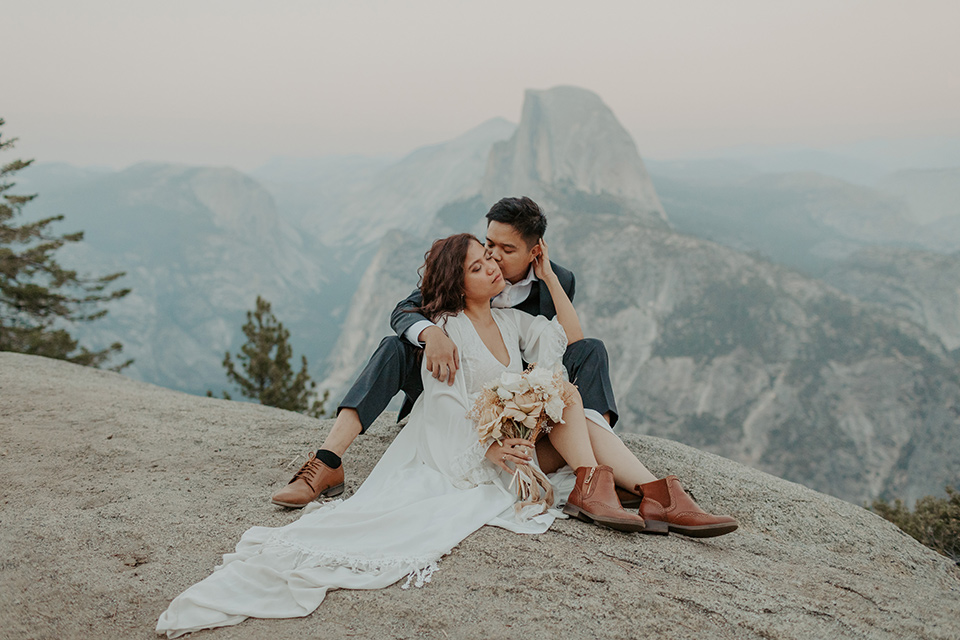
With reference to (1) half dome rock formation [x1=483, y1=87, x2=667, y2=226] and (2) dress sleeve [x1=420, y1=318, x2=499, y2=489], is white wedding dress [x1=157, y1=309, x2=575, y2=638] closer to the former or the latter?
(2) dress sleeve [x1=420, y1=318, x2=499, y2=489]

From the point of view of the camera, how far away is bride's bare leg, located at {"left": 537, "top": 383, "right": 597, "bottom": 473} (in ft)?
13.3

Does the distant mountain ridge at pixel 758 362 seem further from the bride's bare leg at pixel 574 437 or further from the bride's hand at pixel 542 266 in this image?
the bride's bare leg at pixel 574 437

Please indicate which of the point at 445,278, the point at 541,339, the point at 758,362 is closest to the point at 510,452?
the point at 541,339

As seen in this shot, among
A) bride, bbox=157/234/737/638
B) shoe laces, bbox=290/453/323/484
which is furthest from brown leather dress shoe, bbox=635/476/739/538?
shoe laces, bbox=290/453/323/484

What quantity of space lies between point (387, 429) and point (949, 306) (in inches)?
5450

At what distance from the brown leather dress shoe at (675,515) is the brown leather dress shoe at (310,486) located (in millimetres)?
2163

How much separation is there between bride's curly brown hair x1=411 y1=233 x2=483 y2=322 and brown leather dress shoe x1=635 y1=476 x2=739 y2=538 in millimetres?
1834

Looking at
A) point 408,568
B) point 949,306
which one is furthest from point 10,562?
point 949,306

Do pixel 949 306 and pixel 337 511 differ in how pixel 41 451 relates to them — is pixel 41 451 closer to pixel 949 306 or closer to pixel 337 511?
pixel 337 511

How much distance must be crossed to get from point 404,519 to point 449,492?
0.42 meters

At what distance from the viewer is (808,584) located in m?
3.59

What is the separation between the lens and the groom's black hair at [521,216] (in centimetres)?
459

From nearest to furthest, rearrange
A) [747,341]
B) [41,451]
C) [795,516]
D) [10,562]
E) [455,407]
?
[10,562]
[455,407]
[795,516]
[41,451]
[747,341]

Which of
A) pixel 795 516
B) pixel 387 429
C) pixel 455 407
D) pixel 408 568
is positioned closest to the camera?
pixel 408 568
